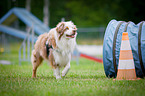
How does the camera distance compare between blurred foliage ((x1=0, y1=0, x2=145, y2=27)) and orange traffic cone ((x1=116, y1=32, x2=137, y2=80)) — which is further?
blurred foliage ((x1=0, y1=0, x2=145, y2=27))

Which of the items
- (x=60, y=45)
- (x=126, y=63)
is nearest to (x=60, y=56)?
(x=60, y=45)

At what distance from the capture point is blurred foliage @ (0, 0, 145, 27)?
30328 millimetres

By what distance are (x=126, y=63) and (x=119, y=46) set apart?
0.58 m

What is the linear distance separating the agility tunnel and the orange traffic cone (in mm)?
326

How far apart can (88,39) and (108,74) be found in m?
18.1

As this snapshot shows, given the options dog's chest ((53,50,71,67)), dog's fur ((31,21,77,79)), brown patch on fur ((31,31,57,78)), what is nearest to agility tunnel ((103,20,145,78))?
dog's fur ((31,21,77,79))

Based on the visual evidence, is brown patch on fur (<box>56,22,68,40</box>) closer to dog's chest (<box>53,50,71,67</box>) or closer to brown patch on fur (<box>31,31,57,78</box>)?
brown patch on fur (<box>31,31,57,78</box>)

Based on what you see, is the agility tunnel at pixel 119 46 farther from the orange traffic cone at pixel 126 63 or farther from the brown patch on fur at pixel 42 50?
the brown patch on fur at pixel 42 50

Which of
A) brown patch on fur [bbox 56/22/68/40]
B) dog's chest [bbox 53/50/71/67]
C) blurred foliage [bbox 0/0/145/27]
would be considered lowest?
dog's chest [bbox 53/50/71/67]

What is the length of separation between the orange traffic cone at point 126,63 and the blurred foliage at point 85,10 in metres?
24.6

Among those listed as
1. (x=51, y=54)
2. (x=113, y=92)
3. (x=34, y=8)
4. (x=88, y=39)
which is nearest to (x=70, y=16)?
(x=34, y=8)

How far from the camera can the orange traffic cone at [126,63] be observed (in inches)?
208

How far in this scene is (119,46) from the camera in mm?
5711

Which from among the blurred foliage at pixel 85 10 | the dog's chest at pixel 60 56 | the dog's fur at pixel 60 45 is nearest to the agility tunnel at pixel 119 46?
the dog's fur at pixel 60 45
